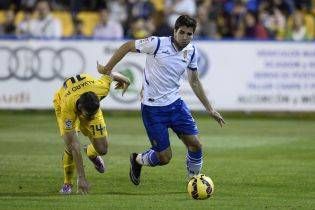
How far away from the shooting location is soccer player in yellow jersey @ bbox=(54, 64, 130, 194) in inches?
498

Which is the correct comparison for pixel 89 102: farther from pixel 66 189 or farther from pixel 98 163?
pixel 98 163

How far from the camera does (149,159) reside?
44.4ft

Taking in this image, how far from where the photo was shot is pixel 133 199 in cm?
1238

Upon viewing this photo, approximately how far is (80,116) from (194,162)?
1748mm

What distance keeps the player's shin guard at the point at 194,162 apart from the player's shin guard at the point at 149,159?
46 centimetres

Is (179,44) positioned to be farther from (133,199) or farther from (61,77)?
(61,77)

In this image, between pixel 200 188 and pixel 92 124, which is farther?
pixel 92 124

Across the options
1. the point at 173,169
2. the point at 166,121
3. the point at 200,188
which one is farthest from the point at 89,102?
the point at 173,169

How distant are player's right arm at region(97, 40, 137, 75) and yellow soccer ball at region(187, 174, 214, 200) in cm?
190

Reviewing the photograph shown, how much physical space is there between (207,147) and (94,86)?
22.5 ft

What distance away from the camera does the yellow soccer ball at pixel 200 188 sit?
12.3m

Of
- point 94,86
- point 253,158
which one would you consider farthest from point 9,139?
point 94,86

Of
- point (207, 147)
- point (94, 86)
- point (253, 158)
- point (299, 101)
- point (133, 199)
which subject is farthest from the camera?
point (299, 101)

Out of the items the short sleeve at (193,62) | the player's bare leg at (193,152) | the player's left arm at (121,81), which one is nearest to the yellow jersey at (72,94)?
the player's left arm at (121,81)
